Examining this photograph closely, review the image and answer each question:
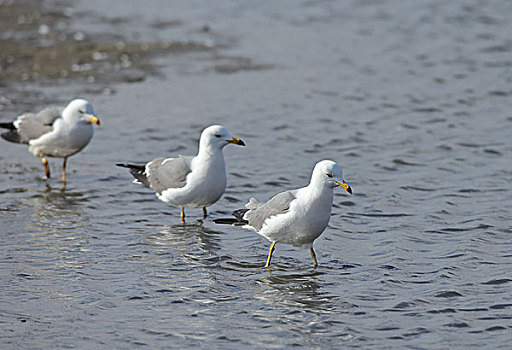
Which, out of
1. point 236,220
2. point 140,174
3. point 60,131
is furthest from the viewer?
point 60,131

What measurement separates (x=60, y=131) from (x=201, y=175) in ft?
8.62

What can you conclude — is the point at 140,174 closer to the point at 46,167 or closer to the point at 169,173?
the point at 169,173

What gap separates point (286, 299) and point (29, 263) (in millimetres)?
2662

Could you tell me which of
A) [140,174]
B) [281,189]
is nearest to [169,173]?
[140,174]

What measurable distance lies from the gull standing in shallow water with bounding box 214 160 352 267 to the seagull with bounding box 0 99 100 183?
3608mm

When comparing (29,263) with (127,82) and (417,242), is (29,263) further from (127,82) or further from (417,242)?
(127,82)

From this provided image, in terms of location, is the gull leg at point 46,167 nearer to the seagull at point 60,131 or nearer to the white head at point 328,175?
the seagull at point 60,131

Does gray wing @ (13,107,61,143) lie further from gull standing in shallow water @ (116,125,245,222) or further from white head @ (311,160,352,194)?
white head @ (311,160,352,194)

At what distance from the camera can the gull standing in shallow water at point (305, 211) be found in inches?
309

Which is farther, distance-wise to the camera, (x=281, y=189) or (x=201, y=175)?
(x=281, y=189)

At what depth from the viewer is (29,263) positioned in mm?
8148

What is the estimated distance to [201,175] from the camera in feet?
30.4

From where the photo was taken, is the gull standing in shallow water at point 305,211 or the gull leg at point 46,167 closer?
the gull standing in shallow water at point 305,211

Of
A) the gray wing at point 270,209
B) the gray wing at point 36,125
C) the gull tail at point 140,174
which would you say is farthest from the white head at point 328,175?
the gray wing at point 36,125
